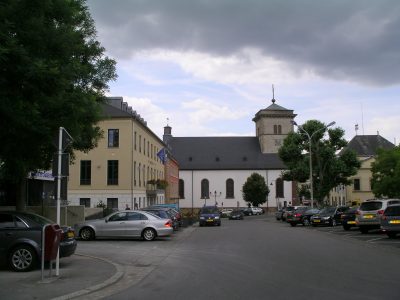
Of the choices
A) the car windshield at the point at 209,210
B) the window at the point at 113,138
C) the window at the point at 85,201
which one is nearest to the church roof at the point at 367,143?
the car windshield at the point at 209,210

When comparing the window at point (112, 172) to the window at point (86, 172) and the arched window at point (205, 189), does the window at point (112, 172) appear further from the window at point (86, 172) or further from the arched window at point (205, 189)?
the arched window at point (205, 189)

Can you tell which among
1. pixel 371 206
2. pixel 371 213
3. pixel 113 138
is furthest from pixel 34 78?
pixel 113 138

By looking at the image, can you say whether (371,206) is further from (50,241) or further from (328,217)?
(50,241)

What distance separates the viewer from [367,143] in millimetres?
94500

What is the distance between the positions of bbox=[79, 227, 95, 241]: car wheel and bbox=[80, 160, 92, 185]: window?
85.1 feet

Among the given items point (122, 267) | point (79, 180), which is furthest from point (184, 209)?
point (122, 267)

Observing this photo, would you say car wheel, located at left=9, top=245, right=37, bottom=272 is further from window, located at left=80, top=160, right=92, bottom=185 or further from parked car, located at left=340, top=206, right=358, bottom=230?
window, located at left=80, top=160, right=92, bottom=185

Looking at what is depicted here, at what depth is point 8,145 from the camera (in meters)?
12.4

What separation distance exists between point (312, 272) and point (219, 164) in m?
97.7

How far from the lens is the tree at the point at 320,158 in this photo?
55719mm

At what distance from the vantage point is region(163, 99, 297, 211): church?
10531 centimetres

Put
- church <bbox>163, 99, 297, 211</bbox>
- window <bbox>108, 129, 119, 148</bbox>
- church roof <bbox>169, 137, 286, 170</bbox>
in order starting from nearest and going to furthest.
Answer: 1. window <bbox>108, 129, 119, 148</bbox>
2. church <bbox>163, 99, 297, 211</bbox>
3. church roof <bbox>169, 137, 286, 170</bbox>

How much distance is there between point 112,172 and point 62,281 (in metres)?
38.1

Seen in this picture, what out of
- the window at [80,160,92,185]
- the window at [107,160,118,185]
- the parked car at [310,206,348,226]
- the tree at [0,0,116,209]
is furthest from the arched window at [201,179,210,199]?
the tree at [0,0,116,209]
